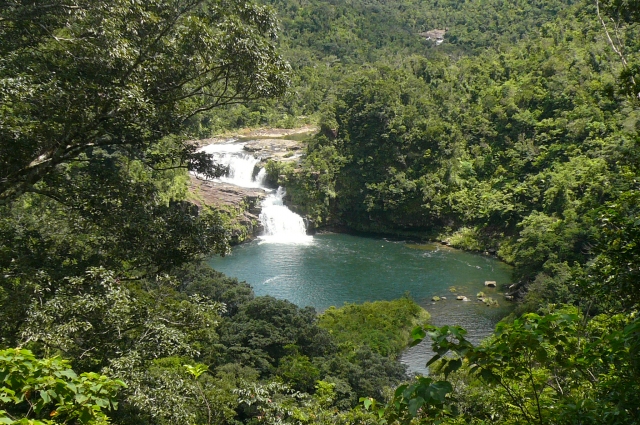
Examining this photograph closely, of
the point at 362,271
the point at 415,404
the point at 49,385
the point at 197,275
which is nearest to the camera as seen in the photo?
the point at 415,404

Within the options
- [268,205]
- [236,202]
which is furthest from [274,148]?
[236,202]

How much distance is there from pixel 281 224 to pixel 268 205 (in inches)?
65.9

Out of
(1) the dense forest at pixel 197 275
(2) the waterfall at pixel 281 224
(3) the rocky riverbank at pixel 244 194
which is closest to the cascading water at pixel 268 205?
(2) the waterfall at pixel 281 224

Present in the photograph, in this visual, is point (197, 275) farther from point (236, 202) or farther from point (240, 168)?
point (240, 168)

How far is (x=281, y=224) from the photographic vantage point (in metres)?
32.8

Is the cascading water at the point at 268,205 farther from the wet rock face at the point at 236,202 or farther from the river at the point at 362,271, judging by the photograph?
the wet rock face at the point at 236,202

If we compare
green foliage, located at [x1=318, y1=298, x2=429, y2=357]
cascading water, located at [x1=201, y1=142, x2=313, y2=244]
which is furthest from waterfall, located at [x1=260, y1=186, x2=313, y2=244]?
green foliage, located at [x1=318, y1=298, x2=429, y2=357]

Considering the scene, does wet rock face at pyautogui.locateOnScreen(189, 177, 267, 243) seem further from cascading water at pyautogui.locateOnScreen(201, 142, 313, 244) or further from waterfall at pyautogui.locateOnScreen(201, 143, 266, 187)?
waterfall at pyautogui.locateOnScreen(201, 143, 266, 187)

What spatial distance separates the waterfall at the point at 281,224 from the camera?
106 ft

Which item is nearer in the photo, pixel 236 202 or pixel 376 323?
pixel 376 323

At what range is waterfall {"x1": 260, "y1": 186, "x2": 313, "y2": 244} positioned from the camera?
32344 millimetres

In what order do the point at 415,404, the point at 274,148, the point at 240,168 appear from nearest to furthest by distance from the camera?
the point at 415,404 < the point at 240,168 < the point at 274,148

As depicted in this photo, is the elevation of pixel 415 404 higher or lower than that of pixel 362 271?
higher

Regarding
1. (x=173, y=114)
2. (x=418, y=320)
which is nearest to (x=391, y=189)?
(x=418, y=320)
